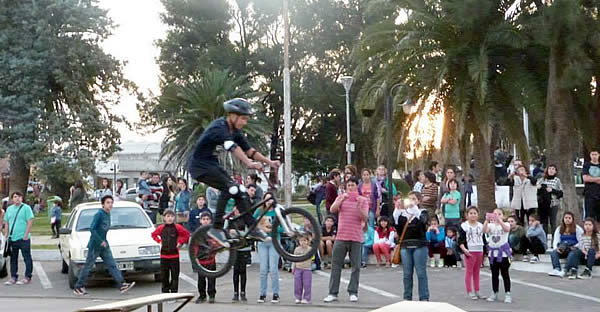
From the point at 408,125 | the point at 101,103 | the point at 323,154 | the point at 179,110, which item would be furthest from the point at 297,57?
the point at 408,125

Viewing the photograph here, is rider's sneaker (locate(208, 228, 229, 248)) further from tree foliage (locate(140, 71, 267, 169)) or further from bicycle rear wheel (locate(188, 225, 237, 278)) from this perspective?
tree foliage (locate(140, 71, 267, 169))

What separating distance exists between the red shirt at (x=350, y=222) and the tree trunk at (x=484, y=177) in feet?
22.3

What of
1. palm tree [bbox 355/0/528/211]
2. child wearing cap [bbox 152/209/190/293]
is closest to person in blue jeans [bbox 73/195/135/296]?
child wearing cap [bbox 152/209/190/293]

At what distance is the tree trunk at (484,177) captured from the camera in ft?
61.7

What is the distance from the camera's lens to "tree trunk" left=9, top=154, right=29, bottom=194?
32094mm

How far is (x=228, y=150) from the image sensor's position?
22.7ft

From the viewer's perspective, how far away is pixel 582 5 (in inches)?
651

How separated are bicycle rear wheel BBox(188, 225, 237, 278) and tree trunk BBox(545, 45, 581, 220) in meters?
11.9

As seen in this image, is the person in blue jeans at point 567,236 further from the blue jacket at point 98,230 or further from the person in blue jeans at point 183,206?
the blue jacket at point 98,230

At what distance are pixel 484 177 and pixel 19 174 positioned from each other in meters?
22.3

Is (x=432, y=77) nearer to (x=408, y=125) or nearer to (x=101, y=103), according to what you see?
(x=408, y=125)

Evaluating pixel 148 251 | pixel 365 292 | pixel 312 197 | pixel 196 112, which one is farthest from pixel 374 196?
pixel 196 112

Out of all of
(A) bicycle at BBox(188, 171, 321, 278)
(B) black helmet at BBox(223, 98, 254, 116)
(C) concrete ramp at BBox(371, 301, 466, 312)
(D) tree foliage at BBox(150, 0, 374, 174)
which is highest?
(D) tree foliage at BBox(150, 0, 374, 174)

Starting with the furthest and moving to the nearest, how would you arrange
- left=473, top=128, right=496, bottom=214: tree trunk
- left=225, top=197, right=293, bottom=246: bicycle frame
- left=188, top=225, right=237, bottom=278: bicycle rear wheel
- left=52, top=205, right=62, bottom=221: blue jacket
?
left=52, top=205, right=62, bottom=221: blue jacket
left=473, top=128, right=496, bottom=214: tree trunk
left=188, top=225, right=237, bottom=278: bicycle rear wheel
left=225, top=197, right=293, bottom=246: bicycle frame
